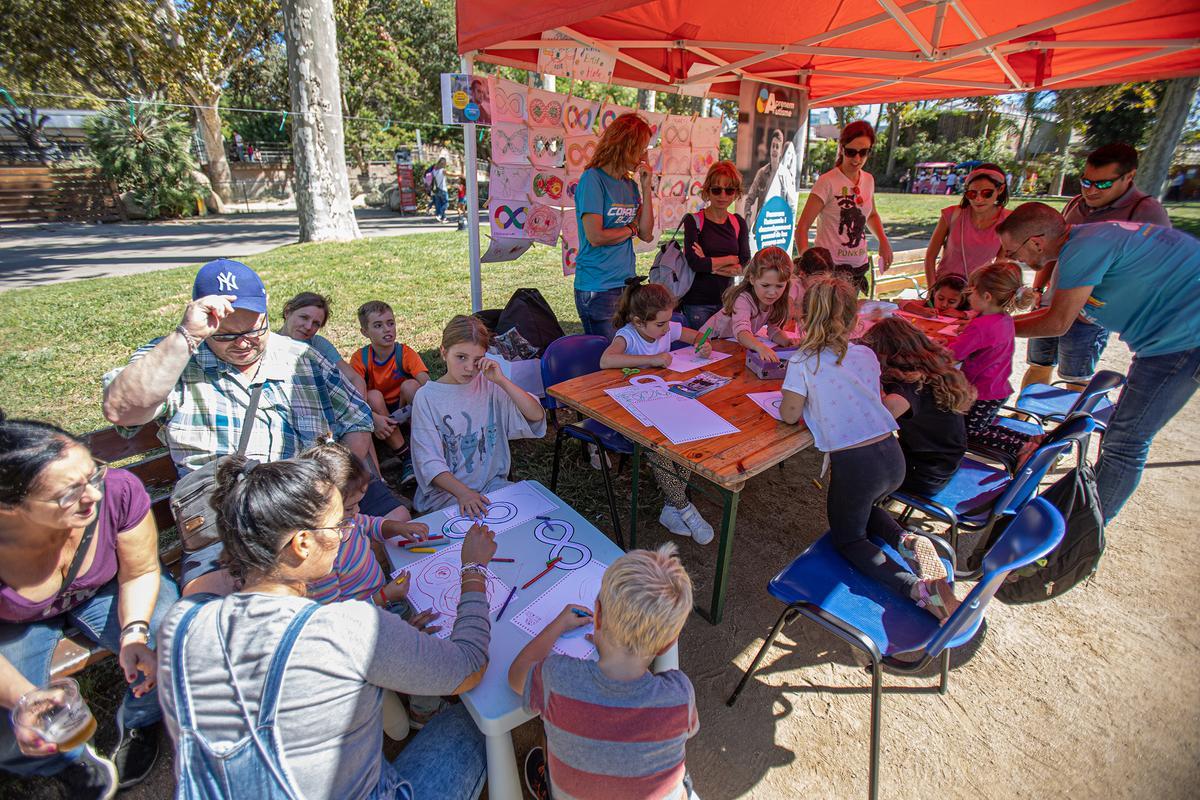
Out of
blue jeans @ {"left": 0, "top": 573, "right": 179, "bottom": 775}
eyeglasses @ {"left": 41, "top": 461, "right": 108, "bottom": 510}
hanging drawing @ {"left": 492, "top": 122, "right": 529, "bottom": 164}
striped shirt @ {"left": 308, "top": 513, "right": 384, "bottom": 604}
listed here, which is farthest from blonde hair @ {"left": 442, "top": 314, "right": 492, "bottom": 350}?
hanging drawing @ {"left": 492, "top": 122, "right": 529, "bottom": 164}

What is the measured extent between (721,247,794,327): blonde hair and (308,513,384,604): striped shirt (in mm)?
2466

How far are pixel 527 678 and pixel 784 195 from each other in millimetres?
6006

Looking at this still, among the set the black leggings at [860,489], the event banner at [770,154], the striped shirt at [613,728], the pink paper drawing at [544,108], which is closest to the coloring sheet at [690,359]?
the black leggings at [860,489]

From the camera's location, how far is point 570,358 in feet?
10.8

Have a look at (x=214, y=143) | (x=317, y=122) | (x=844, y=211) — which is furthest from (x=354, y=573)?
(x=214, y=143)

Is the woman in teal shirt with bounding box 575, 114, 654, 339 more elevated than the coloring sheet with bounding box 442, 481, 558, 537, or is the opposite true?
the woman in teal shirt with bounding box 575, 114, 654, 339

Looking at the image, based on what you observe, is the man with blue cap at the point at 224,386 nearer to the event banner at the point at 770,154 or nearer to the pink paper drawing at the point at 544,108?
the pink paper drawing at the point at 544,108

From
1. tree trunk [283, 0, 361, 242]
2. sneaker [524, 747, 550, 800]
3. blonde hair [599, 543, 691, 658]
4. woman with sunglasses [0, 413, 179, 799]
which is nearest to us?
blonde hair [599, 543, 691, 658]

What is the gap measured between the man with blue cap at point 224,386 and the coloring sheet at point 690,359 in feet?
5.31

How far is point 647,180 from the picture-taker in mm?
3939

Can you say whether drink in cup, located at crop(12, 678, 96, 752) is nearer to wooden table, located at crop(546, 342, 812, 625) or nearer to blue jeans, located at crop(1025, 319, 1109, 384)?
wooden table, located at crop(546, 342, 812, 625)

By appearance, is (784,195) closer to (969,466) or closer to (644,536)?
(969,466)

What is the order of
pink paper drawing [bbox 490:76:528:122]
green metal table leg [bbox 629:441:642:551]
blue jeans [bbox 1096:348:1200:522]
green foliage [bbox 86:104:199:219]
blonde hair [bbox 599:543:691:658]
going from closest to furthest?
blonde hair [bbox 599:543:691:658] → blue jeans [bbox 1096:348:1200:522] → green metal table leg [bbox 629:441:642:551] → pink paper drawing [bbox 490:76:528:122] → green foliage [bbox 86:104:199:219]

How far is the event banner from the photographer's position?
18.3 feet
